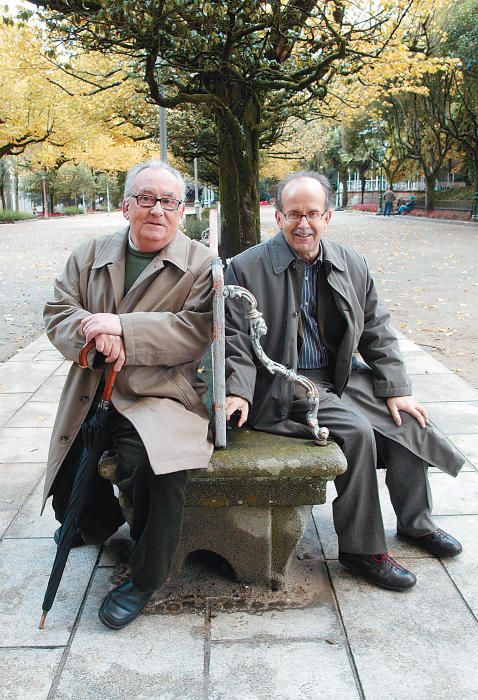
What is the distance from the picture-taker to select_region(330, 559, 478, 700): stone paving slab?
7.29 feet

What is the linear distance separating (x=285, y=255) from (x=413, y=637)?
5.26 ft

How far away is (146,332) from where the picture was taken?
8.31ft

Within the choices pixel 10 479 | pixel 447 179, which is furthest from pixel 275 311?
pixel 447 179

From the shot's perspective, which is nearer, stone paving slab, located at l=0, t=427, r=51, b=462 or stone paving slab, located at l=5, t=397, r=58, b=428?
stone paving slab, located at l=0, t=427, r=51, b=462

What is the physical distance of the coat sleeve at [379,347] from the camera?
121 inches

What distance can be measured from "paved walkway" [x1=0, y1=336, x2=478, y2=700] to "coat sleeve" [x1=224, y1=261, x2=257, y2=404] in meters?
0.87

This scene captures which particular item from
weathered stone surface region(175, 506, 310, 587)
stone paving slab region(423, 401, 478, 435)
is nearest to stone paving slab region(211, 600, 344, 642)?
weathered stone surface region(175, 506, 310, 587)

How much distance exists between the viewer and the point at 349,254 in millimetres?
3102

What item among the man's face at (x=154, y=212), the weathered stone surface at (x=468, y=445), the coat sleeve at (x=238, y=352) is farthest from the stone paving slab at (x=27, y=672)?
the weathered stone surface at (x=468, y=445)

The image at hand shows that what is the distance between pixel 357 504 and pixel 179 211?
4.58 ft

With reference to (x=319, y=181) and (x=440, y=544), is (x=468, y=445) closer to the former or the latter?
(x=440, y=544)

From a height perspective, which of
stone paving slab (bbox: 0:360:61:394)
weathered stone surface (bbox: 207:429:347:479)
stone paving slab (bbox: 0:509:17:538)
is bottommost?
stone paving slab (bbox: 0:509:17:538)

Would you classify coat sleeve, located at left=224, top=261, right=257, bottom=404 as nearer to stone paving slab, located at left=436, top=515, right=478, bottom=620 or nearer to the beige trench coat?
the beige trench coat

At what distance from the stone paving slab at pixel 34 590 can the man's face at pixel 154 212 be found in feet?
4.76
